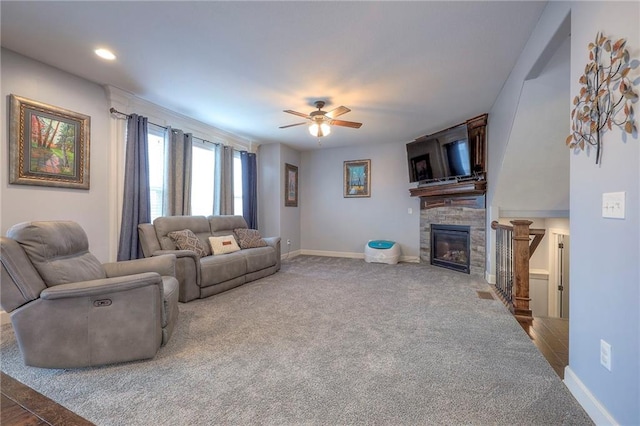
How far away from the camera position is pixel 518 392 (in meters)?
1.59

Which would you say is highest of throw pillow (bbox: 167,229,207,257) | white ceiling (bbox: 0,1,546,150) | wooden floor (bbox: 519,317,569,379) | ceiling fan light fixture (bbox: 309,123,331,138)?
white ceiling (bbox: 0,1,546,150)

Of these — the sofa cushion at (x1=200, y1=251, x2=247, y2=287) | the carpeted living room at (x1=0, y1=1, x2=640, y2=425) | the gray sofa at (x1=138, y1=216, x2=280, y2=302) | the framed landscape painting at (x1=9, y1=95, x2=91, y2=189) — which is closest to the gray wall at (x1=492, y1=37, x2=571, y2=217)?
the carpeted living room at (x1=0, y1=1, x2=640, y2=425)

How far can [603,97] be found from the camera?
1313mm

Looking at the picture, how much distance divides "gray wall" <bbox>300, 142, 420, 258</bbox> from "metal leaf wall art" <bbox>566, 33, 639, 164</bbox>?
167 inches

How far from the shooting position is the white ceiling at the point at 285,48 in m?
1.99

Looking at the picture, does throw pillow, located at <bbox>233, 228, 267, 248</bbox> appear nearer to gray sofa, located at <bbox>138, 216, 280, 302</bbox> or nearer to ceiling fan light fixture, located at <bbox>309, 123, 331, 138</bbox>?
gray sofa, located at <bbox>138, 216, 280, 302</bbox>

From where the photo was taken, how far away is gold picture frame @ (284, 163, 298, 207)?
6.00 metres

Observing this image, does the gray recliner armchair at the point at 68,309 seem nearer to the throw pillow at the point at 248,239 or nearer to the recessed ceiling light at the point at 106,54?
the recessed ceiling light at the point at 106,54

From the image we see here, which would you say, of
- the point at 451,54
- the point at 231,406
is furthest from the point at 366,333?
the point at 451,54

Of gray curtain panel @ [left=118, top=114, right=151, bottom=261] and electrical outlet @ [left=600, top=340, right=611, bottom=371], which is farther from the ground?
gray curtain panel @ [left=118, top=114, right=151, bottom=261]

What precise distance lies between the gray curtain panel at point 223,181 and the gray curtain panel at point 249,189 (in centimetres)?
33

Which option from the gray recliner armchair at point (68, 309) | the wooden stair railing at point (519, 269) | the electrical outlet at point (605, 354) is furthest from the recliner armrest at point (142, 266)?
the wooden stair railing at point (519, 269)

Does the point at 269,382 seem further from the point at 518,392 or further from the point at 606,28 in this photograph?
the point at 606,28

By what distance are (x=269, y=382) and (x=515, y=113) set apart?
3.31 m
